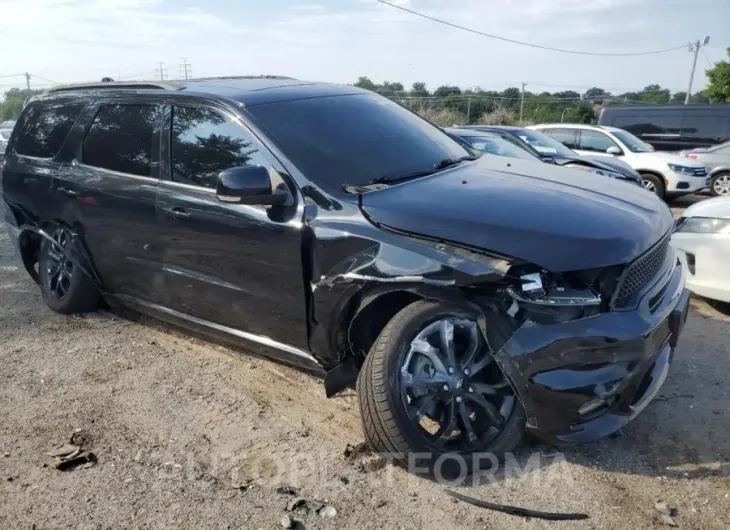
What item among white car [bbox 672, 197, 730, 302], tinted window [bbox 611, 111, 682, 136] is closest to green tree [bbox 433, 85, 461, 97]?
tinted window [bbox 611, 111, 682, 136]

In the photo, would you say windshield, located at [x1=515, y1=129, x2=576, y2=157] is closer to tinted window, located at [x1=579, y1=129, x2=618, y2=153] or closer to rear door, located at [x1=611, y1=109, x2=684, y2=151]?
tinted window, located at [x1=579, y1=129, x2=618, y2=153]

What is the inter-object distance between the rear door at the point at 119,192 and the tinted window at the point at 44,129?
23 cm

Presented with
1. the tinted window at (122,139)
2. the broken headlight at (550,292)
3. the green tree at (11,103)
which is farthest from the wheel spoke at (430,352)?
the green tree at (11,103)

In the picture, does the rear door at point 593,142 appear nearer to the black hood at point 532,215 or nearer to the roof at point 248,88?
the roof at point 248,88

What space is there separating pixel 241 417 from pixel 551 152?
22.3 feet

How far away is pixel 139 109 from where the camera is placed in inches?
170

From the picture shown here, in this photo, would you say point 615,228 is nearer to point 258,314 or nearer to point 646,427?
point 646,427

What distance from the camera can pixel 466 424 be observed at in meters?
2.99

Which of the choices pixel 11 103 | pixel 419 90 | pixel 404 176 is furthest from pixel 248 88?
pixel 11 103

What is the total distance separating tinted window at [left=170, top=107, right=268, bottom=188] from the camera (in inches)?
143

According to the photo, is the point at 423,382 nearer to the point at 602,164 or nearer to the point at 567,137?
the point at 602,164

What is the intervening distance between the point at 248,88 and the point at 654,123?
1337 cm

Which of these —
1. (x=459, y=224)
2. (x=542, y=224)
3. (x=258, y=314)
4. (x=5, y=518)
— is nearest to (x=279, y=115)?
(x=258, y=314)

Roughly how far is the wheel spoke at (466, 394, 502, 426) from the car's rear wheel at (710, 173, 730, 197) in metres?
11.0
